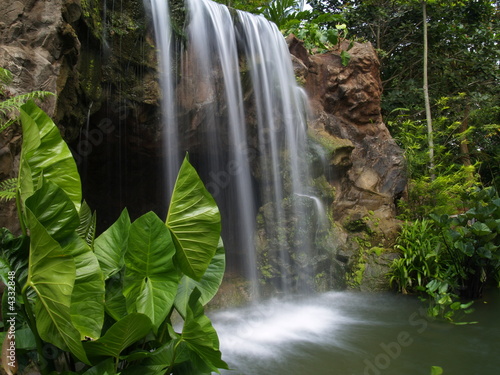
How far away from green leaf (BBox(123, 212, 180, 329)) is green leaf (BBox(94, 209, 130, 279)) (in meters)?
0.15

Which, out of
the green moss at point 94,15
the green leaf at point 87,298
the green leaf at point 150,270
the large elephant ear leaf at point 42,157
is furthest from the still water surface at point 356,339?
the green moss at point 94,15

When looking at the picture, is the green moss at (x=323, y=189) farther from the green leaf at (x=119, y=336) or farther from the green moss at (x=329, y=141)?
the green leaf at (x=119, y=336)

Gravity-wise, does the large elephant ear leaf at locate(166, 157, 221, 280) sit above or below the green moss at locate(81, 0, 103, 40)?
below

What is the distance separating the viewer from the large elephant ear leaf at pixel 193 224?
203 centimetres

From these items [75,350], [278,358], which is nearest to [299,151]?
[278,358]

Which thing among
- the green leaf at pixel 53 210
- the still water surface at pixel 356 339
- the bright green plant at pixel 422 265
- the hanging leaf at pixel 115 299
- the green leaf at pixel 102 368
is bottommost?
the still water surface at pixel 356 339

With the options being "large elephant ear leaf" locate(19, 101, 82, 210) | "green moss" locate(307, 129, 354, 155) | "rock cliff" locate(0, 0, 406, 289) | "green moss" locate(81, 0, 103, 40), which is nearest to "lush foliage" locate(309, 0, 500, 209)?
"rock cliff" locate(0, 0, 406, 289)

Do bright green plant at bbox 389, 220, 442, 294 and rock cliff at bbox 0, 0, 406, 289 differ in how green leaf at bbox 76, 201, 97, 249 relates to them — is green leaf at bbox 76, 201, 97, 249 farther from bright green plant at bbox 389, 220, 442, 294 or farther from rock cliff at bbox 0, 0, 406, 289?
bright green plant at bbox 389, 220, 442, 294

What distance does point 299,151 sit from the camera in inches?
268

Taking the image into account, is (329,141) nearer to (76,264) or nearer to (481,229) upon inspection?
(481,229)

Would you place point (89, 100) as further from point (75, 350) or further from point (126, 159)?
point (75, 350)

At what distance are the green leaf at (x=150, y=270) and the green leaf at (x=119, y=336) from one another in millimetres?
145

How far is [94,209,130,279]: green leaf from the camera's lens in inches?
80.6

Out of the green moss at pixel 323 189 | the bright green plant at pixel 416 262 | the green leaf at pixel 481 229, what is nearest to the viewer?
the green leaf at pixel 481 229
